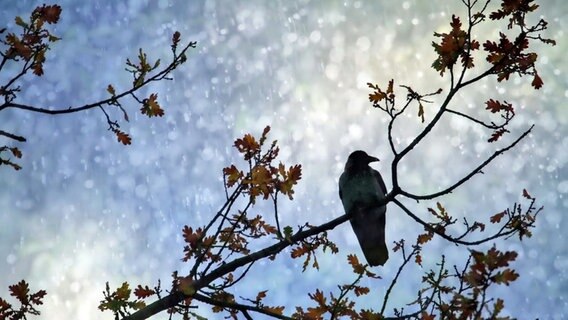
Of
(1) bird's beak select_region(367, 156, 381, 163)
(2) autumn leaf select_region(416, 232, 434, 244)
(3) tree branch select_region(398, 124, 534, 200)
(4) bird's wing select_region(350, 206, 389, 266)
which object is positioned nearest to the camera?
(3) tree branch select_region(398, 124, 534, 200)

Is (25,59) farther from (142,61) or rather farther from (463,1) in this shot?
(463,1)

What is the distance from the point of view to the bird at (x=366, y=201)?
8.55 metres

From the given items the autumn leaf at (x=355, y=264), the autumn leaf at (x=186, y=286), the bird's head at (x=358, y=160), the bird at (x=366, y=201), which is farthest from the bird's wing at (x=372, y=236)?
the autumn leaf at (x=186, y=286)

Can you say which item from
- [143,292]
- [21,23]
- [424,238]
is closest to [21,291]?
[143,292]

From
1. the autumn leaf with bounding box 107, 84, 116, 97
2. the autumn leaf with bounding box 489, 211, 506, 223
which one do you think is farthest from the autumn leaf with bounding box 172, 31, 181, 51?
the autumn leaf with bounding box 489, 211, 506, 223

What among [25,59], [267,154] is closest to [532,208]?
[267,154]

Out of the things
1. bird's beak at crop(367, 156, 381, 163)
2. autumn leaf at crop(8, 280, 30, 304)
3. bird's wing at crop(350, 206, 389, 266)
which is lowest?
autumn leaf at crop(8, 280, 30, 304)

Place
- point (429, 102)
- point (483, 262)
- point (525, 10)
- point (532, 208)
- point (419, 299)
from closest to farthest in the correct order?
point (483, 262) < point (525, 10) < point (429, 102) < point (532, 208) < point (419, 299)

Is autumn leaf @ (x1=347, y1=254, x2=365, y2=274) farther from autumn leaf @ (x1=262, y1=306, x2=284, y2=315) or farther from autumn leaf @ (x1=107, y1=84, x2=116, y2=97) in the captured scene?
autumn leaf @ (x1=107, y1=84, x2=116, y2=97)

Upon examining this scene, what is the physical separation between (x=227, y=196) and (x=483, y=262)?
239 centimetres

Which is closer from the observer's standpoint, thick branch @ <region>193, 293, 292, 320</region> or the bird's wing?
thick branch @ <region>193, 293, 292, 320</region>

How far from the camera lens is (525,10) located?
443cm

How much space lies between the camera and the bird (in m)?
8.55

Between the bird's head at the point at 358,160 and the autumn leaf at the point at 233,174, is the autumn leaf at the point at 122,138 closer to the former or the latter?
the autumn leaf at the point at 233,174
